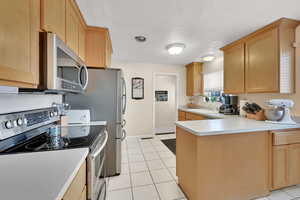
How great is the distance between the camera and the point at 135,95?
13.6 feet

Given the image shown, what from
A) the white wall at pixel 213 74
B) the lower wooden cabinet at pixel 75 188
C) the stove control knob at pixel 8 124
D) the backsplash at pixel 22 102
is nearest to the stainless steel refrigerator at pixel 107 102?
the backsplash at pixel 22 102

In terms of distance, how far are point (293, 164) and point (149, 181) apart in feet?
6.32

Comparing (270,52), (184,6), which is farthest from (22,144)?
(270,52)

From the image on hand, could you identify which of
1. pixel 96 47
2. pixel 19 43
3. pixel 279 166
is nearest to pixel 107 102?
pixel 96 47

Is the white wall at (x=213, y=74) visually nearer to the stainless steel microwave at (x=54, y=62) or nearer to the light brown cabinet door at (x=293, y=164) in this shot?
the light brown cabinet door at (x=293, y=164)

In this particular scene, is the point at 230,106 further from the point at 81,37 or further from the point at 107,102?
the point at 81,37

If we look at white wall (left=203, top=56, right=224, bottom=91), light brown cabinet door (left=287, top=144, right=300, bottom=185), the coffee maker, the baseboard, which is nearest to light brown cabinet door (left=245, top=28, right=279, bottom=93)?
the coffee maker

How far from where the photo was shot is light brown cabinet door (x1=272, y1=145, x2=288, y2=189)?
5.36 feet

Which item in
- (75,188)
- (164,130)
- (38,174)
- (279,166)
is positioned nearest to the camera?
(38,174)

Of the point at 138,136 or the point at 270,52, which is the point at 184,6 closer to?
the point at 270,52

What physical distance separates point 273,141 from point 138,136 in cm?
324

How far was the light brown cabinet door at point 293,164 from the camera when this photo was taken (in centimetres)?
168

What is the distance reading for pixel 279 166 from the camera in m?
1.65

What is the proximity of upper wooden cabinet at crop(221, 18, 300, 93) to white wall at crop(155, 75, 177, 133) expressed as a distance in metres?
2.66
